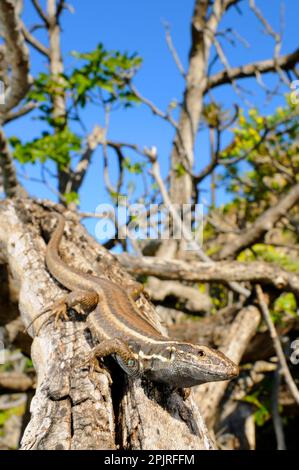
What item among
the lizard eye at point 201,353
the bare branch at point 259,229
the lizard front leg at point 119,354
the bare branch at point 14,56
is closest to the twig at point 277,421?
the bare branch at point 259,229

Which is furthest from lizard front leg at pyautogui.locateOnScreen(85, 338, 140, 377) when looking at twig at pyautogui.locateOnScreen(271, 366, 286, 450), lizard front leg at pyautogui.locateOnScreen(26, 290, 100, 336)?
twig at pyautogui.locateOnScreen(271, 366, 286, 450)

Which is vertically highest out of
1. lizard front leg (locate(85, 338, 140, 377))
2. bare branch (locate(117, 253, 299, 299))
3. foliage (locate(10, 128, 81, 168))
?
foliage (locate(10, 128, 81, 168))

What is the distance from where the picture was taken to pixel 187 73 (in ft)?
35.5

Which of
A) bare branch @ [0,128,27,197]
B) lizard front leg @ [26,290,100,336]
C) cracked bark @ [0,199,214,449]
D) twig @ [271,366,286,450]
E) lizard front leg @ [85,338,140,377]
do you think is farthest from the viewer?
bare branch @ [0,128,27,197]

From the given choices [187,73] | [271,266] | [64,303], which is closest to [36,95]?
[187,73]

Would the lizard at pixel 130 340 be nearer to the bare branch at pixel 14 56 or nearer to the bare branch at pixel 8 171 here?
the bare branch at pixel 14 56

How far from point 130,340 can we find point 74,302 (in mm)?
701

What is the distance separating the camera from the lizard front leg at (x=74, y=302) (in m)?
3.52

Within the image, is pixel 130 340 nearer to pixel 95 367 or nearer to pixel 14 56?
pixel 95 367

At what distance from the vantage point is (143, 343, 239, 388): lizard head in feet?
8.65

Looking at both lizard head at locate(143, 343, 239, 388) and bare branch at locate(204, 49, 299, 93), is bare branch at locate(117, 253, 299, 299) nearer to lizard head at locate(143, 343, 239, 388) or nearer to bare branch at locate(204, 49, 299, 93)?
lizard head at locate(143, 343, 239, 388)

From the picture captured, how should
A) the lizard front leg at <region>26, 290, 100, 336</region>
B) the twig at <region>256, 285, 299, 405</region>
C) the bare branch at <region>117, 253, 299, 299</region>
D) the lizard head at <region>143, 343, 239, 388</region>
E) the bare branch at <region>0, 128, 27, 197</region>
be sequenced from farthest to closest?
the bare branch at <region>0, 128, 27, 197</region> → the bare branch at <region>117, 253, 299, 299</region> → the twig at <region>256, 285, 299, 405</region> → the lizard front leg at <region>26, 290, 100, 336</region> → the lizard head at <region>143, 343, 239, 388</region>
